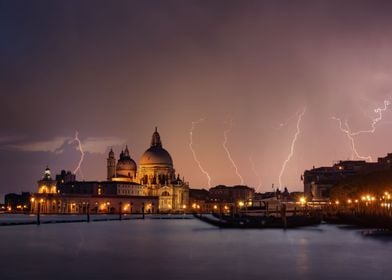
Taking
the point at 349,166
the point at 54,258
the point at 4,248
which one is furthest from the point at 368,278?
the point at 349,166

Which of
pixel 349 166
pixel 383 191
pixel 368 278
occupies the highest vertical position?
pixel 349 166

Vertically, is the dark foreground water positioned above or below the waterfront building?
below

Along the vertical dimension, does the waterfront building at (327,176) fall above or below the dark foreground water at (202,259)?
above

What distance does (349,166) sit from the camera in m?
179

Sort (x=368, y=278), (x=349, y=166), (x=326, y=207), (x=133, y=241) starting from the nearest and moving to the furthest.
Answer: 1. (x=368, y=278)
2. (x=133, y=241)
3. (x=326, y=207)
4. (x=349, y=166)

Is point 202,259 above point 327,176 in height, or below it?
below

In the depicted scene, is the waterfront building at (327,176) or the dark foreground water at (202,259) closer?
the dark foreground water at (202,259)

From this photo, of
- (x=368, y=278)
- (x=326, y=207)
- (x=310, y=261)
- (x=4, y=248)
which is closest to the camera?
(x=368, y=278)

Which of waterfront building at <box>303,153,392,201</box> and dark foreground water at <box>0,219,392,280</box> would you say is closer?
dark foreground water at <box>0,219,392,280</box>

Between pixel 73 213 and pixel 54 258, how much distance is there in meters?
155

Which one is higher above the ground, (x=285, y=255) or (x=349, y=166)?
(x=349, y=166)

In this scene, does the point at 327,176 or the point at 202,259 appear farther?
the point at 327,176

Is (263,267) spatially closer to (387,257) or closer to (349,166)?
(387,257)

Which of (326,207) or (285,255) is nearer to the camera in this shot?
(285,255)
